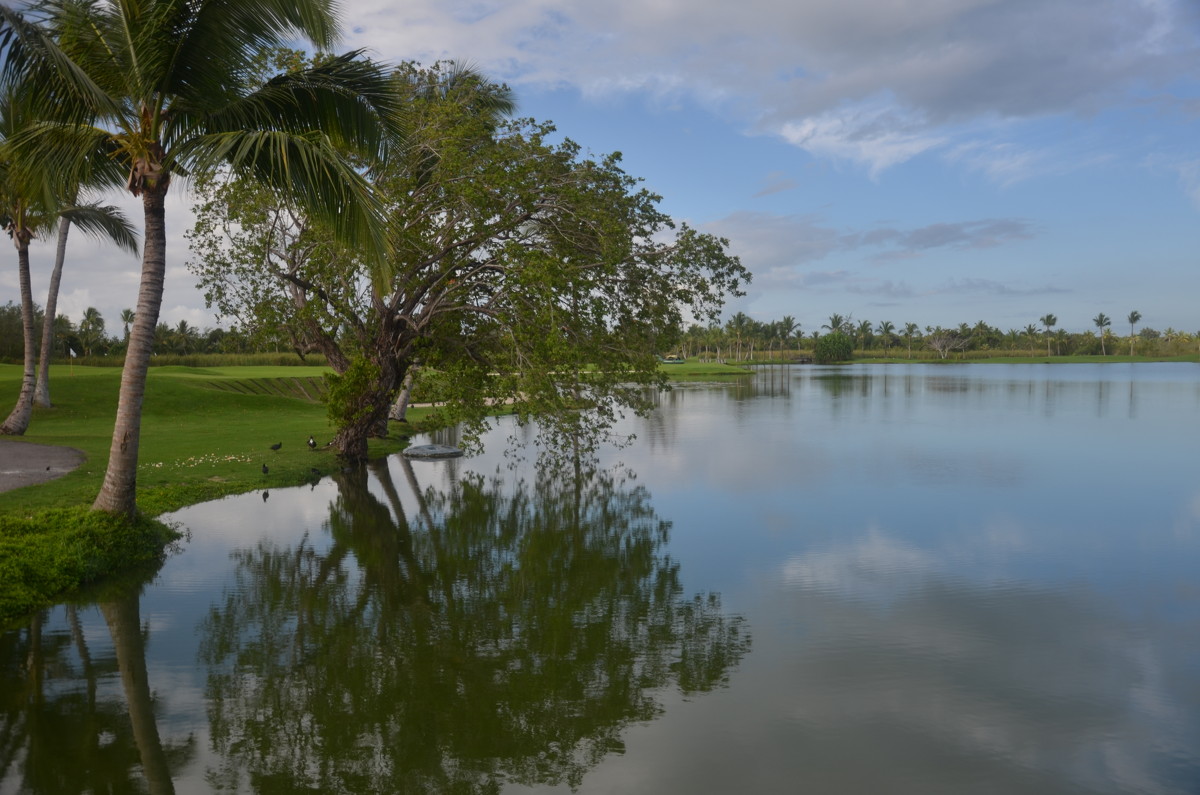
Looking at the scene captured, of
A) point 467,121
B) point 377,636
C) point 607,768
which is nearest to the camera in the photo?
point 607,768

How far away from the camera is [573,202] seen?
77.5 ft

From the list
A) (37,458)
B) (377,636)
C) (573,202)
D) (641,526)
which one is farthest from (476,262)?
(377,636)

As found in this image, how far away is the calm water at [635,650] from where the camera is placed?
7.52 metres

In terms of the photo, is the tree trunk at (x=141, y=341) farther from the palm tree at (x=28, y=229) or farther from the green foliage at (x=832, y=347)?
the green foliage at (x=832, y=347)

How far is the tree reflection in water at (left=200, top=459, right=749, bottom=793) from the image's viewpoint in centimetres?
761

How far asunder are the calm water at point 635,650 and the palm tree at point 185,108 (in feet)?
15.1

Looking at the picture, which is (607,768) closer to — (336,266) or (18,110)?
(18,110)

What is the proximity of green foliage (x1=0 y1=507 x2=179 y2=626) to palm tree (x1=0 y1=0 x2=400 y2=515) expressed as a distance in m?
0.47

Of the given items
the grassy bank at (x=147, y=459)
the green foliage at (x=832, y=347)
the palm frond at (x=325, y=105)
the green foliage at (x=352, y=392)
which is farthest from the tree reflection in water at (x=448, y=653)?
the green foliage at (x=832, y=347)

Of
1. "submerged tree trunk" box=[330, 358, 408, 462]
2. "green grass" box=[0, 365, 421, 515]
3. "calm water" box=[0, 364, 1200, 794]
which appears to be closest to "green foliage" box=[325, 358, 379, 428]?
"submerged tree trunk" box=[330, 358, 408, 462]

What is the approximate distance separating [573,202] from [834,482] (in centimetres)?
1032

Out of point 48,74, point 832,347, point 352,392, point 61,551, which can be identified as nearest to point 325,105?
point 48,74

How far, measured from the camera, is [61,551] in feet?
41.9

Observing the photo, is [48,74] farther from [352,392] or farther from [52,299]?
[52,299]
